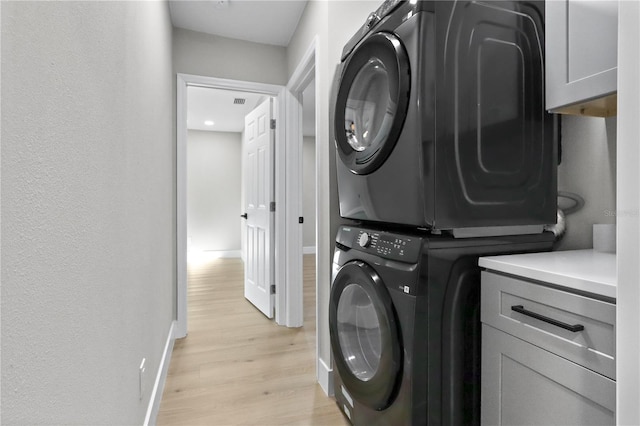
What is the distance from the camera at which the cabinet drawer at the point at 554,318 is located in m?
0.81

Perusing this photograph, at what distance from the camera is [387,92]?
135 centimetres

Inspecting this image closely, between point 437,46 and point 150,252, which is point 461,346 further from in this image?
point 150,252

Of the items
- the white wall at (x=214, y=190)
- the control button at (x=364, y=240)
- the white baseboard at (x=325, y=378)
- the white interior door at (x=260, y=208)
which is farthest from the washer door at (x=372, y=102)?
the white wall at (x=214, y=190)

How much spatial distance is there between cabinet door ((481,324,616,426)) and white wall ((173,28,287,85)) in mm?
2707

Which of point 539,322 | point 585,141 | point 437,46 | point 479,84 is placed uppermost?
point 437,46

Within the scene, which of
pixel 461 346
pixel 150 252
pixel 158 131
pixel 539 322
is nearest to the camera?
pixel 539 322

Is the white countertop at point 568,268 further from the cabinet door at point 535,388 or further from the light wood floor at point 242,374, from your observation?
the light wood floor at point 242,374

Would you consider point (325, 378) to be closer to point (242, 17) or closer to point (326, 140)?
point (326, 140)

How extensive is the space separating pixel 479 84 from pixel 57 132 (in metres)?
1.22

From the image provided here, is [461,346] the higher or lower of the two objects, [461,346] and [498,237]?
the lower

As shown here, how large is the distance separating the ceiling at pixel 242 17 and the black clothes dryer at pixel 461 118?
1461 millimetres
